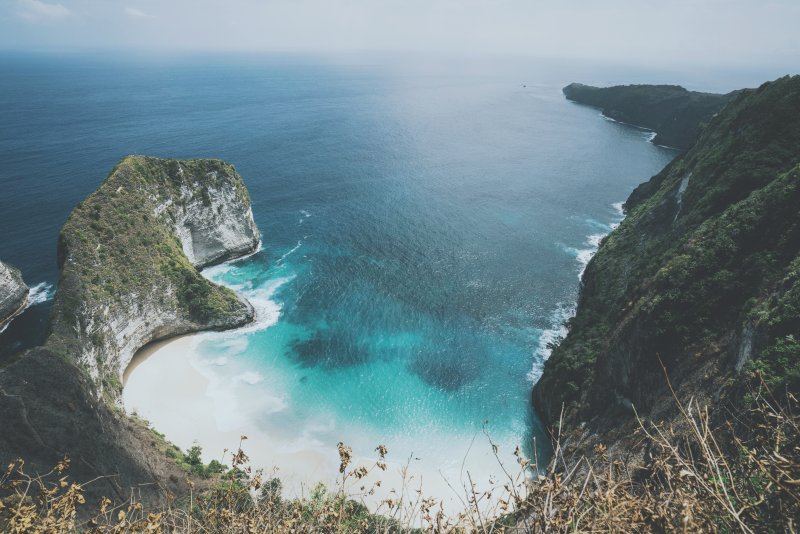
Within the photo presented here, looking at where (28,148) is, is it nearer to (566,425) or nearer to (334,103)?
(334,103)

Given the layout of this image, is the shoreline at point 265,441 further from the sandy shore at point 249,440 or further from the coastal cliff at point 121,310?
the coastal cliff at point 121,310

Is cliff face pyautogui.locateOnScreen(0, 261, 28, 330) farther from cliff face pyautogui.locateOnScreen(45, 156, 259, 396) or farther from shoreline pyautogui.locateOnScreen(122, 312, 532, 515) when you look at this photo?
shoreline pyautogui.locateOnScreen(122, 312, 532, 515)

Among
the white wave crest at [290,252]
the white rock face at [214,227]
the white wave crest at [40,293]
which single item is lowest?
the white wave crest at [40,293]

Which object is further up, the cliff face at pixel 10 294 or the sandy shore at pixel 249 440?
the cliff face at pixel 10 294

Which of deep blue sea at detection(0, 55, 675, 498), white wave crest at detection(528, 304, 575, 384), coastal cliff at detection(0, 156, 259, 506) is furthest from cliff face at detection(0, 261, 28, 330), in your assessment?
white wave crest at detection(528, 304, 575, 384)

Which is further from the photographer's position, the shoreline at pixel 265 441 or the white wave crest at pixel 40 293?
the white wave crest at pixel 40 293

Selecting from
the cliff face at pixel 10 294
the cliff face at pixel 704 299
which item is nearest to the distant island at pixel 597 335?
the cliff face at pixel 704 299

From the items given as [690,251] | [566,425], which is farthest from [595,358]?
[690,251]
